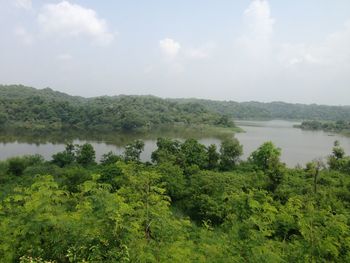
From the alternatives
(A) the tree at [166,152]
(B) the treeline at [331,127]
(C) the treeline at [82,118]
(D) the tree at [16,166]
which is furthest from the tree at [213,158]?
(B) the treeline at [331,127]

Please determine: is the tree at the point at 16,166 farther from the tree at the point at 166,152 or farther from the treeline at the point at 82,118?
the treeline at the point at 82,118

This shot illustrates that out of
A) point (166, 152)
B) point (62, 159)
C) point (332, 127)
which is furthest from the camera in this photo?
point (332, 127)

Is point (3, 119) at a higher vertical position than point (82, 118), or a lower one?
lower

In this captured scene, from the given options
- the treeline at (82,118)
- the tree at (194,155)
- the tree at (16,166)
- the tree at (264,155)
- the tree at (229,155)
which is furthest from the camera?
the treeline at (82,118)

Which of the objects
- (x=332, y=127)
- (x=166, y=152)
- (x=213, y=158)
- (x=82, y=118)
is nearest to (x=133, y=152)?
(x=166, y=152)

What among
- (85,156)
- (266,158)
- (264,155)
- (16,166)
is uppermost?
(264,155)

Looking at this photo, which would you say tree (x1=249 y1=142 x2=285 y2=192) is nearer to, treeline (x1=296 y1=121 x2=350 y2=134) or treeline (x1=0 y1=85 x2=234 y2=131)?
treeline (x1=0 y1=85 x2=234 y2=131)

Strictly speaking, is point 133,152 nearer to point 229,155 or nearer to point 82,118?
point 229,155

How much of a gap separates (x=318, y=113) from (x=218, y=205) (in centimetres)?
15099

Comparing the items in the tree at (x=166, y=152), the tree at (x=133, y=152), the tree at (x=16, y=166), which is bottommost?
the tree at (x=16, y=166)

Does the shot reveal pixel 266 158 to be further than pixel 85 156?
No

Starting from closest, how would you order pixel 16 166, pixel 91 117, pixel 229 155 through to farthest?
pixel 16 166 < pixel 229 155 < pixel 91 117

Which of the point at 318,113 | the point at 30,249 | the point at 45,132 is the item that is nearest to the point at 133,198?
the point at 30,249

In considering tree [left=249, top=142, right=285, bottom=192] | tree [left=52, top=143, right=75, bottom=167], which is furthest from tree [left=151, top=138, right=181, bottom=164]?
tree [left=52, top=143, right=75, bottom=167]
